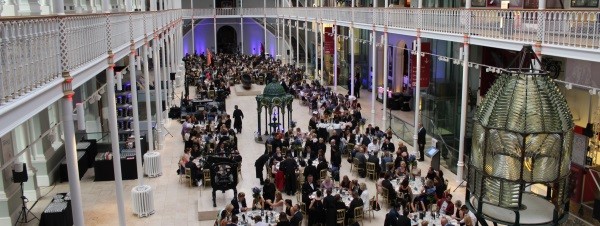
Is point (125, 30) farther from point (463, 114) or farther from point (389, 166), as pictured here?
point (463, 114)

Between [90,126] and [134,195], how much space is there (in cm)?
847

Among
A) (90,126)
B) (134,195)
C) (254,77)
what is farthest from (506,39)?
(254,77)

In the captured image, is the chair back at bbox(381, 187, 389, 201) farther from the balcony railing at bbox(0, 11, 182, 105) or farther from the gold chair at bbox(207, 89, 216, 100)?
the gold chair at bbox(207, 89, 216, 100)

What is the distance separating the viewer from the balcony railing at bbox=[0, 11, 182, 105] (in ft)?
19.3

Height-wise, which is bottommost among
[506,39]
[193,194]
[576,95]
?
[193,194]

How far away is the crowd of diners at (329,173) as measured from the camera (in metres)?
13.6

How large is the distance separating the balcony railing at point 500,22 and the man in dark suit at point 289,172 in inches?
240

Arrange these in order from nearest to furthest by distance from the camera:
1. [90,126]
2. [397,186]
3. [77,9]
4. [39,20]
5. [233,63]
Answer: [39,20] < [397,186] < [77,9] < [90,126] < [233,63]

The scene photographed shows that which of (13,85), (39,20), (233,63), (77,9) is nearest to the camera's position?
(13,85)

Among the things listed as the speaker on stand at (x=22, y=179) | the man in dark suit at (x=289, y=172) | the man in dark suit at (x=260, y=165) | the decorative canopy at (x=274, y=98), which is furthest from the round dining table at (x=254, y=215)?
the decorative canopy at (x=274, y=98)

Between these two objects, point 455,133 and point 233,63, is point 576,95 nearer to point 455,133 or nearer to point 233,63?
point 455,133

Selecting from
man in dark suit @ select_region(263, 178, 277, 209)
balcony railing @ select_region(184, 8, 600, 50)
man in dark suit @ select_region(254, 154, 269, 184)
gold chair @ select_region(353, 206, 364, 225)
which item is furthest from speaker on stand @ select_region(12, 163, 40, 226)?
balcony railing @ select_region(184, 8, 600, 50)

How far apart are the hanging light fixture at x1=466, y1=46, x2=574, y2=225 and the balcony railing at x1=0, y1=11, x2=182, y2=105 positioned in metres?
4.45

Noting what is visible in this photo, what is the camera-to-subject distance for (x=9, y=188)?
14453 millimetres
